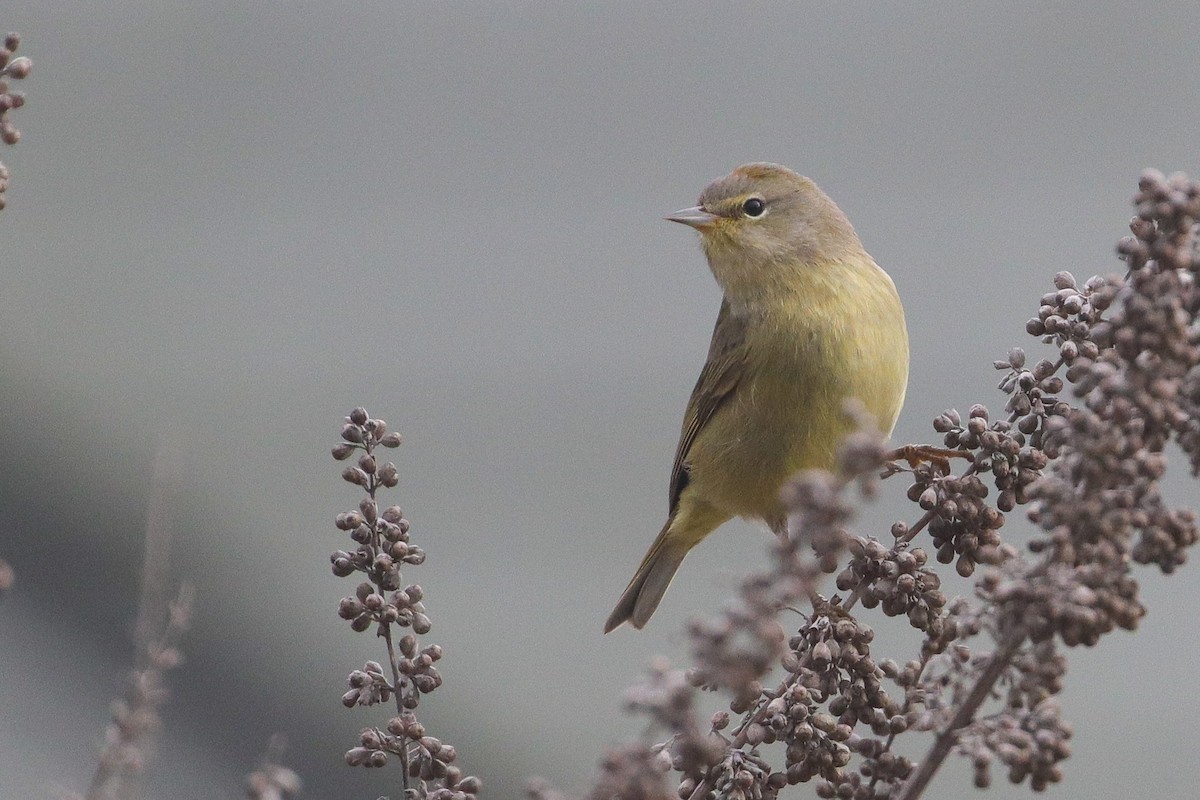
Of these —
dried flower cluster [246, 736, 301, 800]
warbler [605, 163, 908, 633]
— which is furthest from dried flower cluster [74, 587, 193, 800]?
warbler [605, 163, 908, 633]

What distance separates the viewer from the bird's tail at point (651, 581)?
3479 mm

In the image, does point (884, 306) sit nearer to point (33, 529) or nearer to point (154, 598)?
point (154, 598)

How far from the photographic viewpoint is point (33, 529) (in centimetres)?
470

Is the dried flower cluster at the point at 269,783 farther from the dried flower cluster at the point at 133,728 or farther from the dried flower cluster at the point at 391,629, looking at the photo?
the dried flower cluster at the point at 391,629

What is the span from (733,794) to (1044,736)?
37cm

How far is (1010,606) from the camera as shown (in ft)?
3.24

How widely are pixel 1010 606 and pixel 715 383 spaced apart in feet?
8.14

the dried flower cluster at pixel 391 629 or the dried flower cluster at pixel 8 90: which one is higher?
the dried flower cluster at pixel 8 90

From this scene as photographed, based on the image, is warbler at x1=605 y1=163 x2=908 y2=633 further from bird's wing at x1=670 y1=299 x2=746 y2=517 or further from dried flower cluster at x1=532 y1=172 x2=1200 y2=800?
dried flower cluster at x1=532 y1=172 x2=1200 y2=800

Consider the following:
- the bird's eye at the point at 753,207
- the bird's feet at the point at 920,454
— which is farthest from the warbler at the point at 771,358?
the bird's feet at the point at 920,454

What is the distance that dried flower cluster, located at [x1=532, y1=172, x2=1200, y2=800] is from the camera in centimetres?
82

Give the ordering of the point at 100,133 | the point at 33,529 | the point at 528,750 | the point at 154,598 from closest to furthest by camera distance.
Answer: the point at 154,598 < the point at 33,529 < the point at 528,750 < the point at 100,133

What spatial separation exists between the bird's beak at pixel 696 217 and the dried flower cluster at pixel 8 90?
259 cm

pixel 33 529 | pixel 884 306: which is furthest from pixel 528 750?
pixel 884 306
